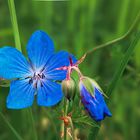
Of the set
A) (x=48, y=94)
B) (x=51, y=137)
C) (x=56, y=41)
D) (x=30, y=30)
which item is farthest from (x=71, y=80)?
(x=30, y=30)

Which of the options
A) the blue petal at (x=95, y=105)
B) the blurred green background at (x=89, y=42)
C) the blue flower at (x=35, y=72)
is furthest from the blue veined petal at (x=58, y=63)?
the blurred green background at (x=89, y=42)

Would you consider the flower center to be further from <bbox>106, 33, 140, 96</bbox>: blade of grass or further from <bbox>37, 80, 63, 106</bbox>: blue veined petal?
<bbox>106, 33, 140, 96</bbox>: blade of grass

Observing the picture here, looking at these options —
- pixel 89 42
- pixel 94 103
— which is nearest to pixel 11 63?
pixel 94 103

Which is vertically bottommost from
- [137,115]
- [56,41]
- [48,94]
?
[137,115]

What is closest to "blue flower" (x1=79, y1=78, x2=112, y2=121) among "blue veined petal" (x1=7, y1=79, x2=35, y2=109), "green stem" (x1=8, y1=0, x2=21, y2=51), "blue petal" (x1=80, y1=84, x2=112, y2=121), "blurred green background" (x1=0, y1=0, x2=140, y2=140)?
"blue petal" (x1=80, y1=84, x2=112, y2=121)

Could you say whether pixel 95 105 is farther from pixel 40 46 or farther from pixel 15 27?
pixel 15 27

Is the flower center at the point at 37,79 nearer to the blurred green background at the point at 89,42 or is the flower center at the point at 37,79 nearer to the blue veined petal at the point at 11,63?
the blue veined petal at the point at 11,63

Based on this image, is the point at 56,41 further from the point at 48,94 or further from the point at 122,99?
the point at 48,94

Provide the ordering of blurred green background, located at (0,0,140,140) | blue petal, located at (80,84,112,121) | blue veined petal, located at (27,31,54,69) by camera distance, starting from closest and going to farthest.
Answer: blue petal, located at (80,84,112,121), blue veined petal, located at (27,31,54,69), blurred green background, located at (0,0,140,140)
